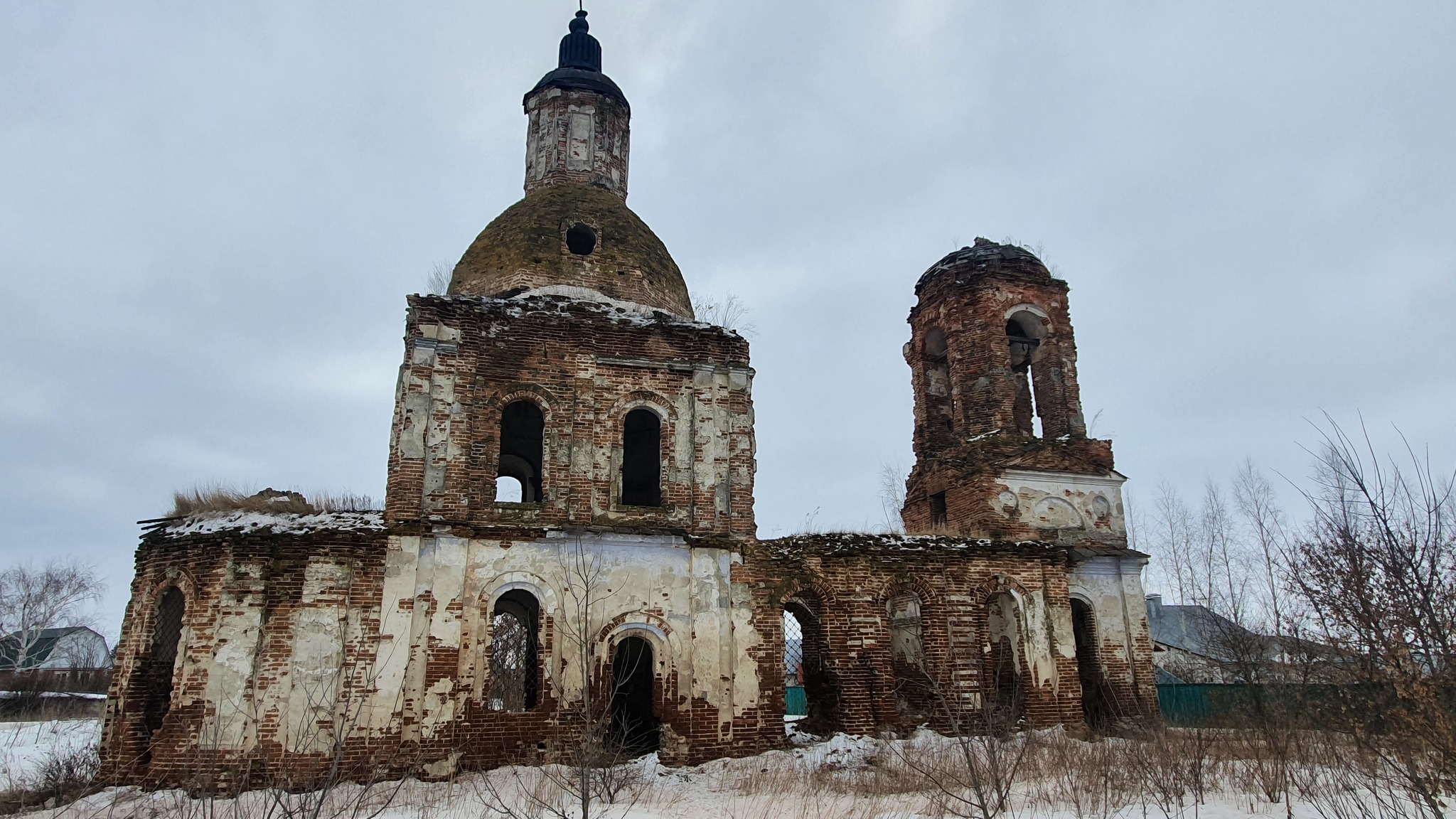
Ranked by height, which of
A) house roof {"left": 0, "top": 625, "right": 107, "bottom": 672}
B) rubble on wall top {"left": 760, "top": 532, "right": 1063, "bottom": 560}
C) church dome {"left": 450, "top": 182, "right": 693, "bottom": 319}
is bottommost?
house roof {"left": 0, "top": 625, "right": 107, "bottom": 672}

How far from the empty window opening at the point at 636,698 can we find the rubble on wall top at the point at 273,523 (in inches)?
145

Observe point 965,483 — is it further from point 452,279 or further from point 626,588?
point 452,279

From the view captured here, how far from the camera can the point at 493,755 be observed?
10.3m

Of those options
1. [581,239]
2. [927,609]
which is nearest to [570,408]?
[581,239]

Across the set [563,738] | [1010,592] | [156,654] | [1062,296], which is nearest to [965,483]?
[1010,592]

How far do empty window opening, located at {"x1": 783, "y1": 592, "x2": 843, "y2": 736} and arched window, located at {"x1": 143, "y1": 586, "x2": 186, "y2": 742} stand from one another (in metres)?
7.90

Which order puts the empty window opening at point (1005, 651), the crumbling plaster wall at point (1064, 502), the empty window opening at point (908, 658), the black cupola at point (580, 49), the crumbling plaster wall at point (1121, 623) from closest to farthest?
A: the empty window opening at point (908, 658)
the empty window opening at point (1005, 651)
the crumbling plaster wall at point (1121, 623)
the crumbling plaster wall at point (1064, 502)
the black cupola at point (580, 49)

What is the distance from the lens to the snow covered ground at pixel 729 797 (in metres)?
7.66

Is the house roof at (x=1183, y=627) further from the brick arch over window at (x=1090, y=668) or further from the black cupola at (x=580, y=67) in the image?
the black cupola at (x=580, y=67)

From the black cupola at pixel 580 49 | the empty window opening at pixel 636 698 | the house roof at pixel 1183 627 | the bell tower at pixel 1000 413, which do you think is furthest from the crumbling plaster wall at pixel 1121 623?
the black cupola at pixel 580 49

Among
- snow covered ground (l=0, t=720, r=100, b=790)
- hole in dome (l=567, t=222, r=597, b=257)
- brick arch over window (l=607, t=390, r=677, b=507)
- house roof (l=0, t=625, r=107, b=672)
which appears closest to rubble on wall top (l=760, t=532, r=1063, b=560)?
brick arch over window (l=607, t=390, r=677, b=507)

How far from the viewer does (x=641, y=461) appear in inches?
589

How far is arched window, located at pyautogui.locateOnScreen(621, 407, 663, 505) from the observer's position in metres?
14.6

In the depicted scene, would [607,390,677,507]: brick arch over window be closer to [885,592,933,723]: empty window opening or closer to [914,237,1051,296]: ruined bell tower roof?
[885,592,933,723]: empty window opening
